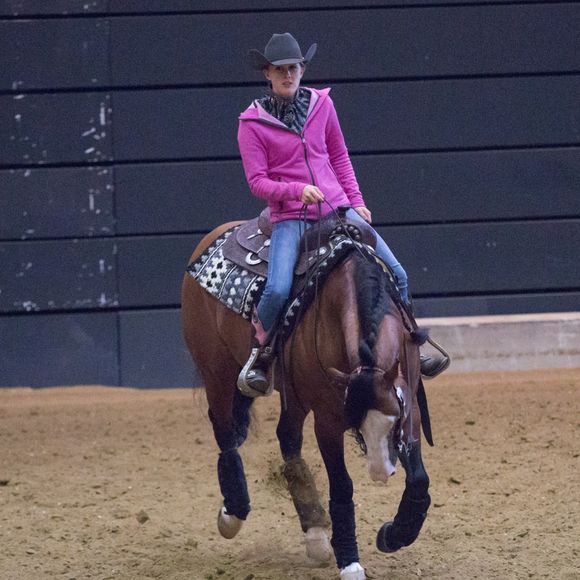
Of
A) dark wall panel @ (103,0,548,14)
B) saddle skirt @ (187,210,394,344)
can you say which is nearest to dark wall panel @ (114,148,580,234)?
dark wall panel @ (103,0,548,14)

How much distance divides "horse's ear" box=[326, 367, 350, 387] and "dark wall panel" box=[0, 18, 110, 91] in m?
5.44

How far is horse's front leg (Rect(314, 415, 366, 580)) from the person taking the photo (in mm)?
4820

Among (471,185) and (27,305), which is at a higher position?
(471,185)

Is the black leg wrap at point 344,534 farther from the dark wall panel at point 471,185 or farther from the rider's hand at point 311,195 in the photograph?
the dark wall panel at point 471,185

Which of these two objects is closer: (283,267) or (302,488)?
(283,267)

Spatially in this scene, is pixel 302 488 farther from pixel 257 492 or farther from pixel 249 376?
pixel 257 492

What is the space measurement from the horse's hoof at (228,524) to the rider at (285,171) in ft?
2.70

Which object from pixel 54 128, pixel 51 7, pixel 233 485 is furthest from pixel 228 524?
pixel 51 7

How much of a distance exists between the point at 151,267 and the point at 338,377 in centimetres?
516

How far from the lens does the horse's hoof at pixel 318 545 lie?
5320 millimetres

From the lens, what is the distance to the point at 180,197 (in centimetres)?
938

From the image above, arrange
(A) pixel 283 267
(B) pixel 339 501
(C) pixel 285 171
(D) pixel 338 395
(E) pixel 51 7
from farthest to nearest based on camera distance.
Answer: (E) pixel 51 7, (C) pixel 285 171, (A) pixel 283 267, (B) pixel 339 501, (D) pixel 338 395

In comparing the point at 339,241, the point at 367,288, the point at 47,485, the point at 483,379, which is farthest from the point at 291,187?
the point at 483,379

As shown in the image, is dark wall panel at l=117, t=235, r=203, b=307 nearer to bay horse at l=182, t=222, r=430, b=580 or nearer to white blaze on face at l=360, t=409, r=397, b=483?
bay horse at l=182, t=222, r=430, b=580
